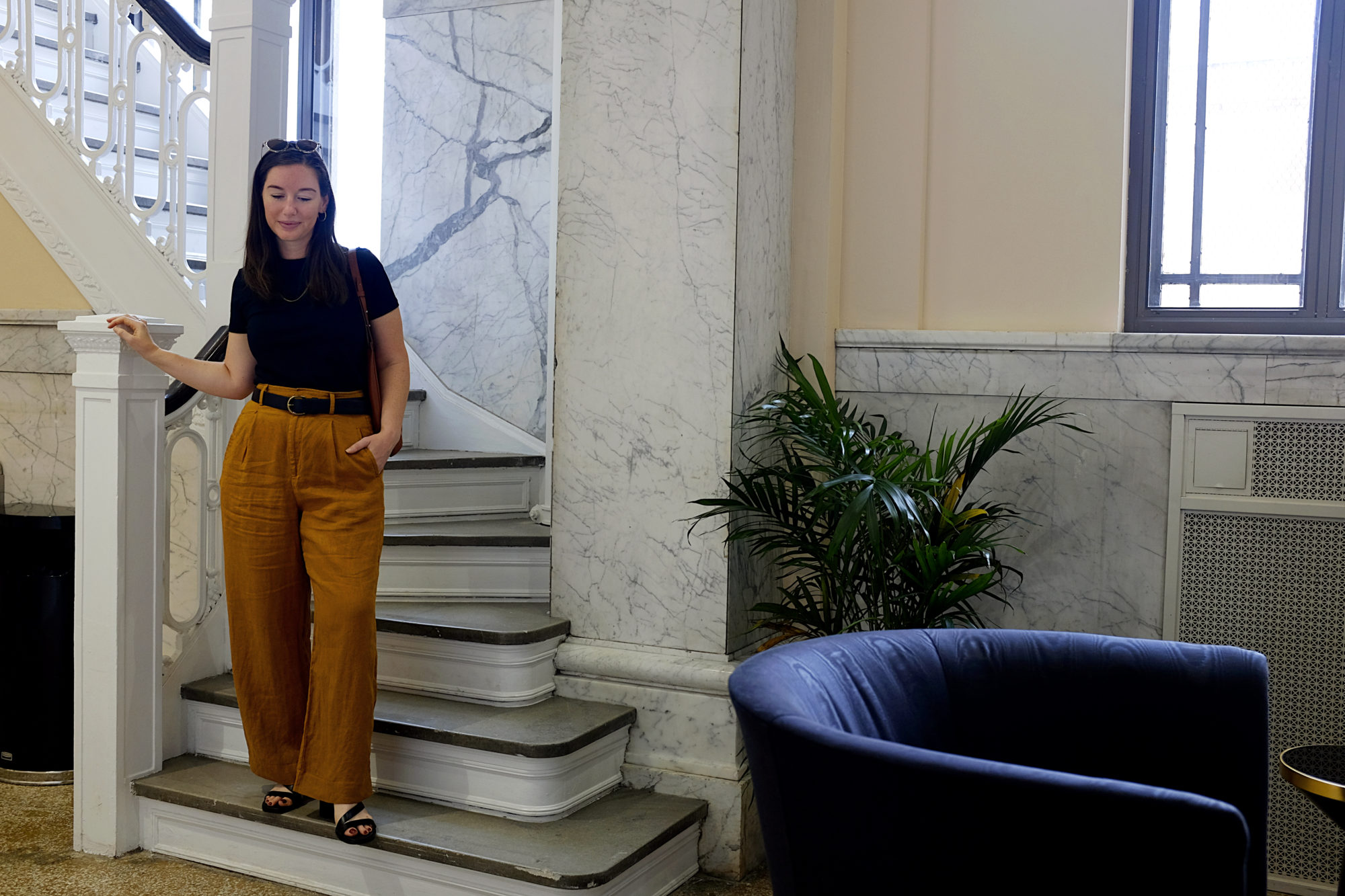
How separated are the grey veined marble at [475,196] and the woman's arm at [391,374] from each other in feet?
6.12

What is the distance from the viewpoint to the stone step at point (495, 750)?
3057mm

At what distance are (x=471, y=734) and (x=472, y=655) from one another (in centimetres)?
36

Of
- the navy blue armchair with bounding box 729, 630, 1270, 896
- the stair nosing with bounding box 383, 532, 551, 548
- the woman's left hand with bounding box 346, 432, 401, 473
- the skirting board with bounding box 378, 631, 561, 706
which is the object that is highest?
the woman's left hand with bounding box 346, 432, 401, 473

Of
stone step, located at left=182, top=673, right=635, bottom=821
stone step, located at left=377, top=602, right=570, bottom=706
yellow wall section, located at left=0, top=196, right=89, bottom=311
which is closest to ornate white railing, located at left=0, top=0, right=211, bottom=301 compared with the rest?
yellow wall section, located at left=0, top=196, right=89, bottom=311

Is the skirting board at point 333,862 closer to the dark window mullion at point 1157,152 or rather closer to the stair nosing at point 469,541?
the stair nosing at point 469,541

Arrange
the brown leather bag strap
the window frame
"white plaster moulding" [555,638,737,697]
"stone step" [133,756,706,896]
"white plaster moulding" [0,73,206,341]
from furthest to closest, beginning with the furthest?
the window frame → "white plaster moulding" [0,73,206,341] → "white plaster moulding" [555,638,737,697] → the brown leather bag strap → "stone step" [133,756,706,896]

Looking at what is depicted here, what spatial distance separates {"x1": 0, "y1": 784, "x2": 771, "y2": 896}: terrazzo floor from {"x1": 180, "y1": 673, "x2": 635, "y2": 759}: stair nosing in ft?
1.52

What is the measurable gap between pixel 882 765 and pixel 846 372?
6.98 ft

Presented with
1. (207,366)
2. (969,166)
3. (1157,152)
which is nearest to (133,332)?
(207,366)

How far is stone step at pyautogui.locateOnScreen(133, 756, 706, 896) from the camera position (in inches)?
110

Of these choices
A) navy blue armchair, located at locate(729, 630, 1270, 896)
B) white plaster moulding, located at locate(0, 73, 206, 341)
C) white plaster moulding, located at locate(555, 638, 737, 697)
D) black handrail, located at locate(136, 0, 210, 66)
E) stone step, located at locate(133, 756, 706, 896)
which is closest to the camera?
navy blue armchair, located at locate(729, 630, 1270, 896)

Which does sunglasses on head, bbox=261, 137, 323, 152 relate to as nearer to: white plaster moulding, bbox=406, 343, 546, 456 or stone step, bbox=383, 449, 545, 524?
stone step, bbox=383, 449, 545, 524

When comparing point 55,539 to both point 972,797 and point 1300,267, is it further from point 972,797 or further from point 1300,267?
point 1300,267

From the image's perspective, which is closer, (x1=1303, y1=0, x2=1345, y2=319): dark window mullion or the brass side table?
the brass side table
